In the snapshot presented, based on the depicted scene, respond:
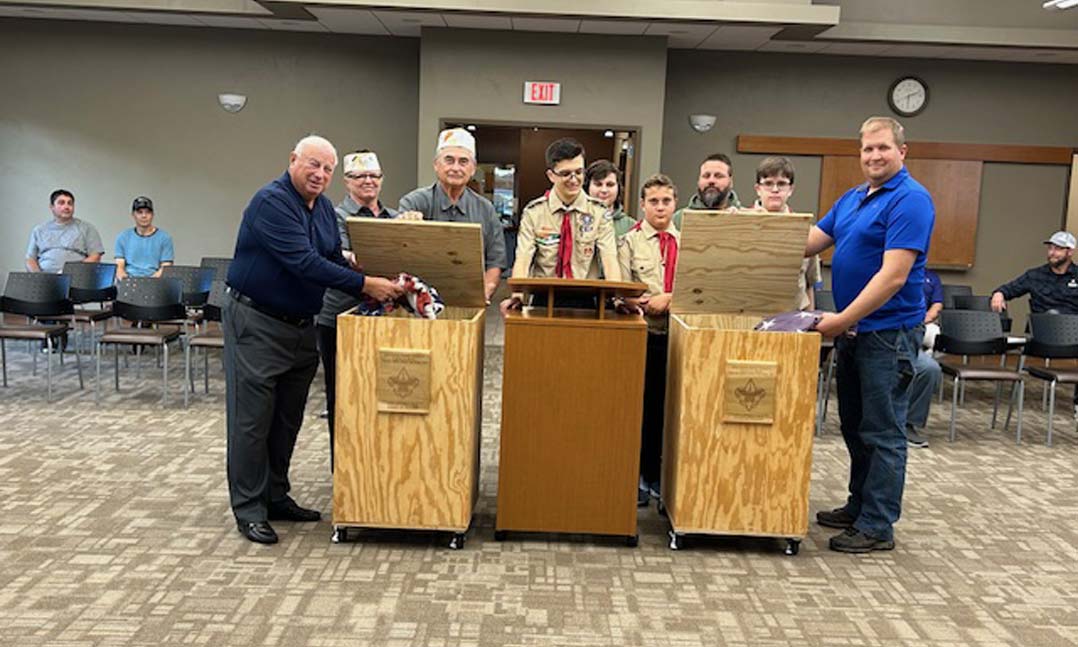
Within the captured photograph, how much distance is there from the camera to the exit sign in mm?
9422

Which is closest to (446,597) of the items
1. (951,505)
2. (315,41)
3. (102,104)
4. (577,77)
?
(951,505)

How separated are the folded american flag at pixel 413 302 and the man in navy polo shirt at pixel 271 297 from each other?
0.20ft

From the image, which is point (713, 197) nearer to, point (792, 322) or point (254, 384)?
point (792, 322)

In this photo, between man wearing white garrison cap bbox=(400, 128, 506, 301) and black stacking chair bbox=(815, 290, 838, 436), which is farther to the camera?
black stacking chair bbox=(815, 290, 838, 436)

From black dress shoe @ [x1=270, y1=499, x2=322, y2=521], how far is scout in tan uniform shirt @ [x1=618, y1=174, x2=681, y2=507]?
1.59m

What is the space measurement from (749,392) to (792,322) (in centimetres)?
40

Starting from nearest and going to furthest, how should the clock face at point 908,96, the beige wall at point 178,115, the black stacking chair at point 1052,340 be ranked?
the black stacking chair at point 1052,340 → the beige wall at point 178,115 → the clock face at point 908,96

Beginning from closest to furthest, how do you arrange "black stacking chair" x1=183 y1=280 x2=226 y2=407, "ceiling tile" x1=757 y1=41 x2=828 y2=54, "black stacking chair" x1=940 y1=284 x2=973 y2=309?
"black stacking chair" x1=183 y1=280 x2=226 y2=407
"black stacking chair" x1=940 y1=284 x2=973 y2=309
"ceiling tile" x1=757 y1=41 x2=828 y2=54

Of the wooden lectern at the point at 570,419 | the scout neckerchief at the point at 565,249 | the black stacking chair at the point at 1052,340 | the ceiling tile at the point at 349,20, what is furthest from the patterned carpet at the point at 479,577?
the ceiling tile at the point at 349,20

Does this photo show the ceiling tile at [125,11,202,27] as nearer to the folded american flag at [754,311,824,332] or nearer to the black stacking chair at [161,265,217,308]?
the black stacking chair at [161,265,217,308]

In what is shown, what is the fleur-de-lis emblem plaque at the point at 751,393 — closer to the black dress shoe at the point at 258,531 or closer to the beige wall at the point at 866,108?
the black dress shoe at the point at 258,531

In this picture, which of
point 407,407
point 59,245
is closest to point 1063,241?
point 407,407

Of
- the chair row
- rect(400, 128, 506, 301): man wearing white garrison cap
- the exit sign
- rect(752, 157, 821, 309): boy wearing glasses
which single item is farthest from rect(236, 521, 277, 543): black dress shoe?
the exit sign

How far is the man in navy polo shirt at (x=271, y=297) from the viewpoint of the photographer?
12.1ft
